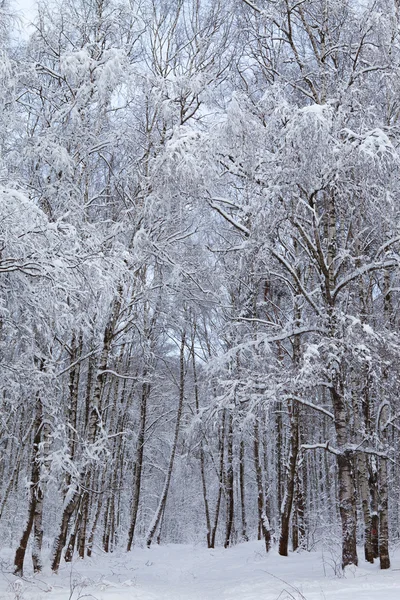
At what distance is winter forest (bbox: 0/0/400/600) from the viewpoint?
6.62 metres

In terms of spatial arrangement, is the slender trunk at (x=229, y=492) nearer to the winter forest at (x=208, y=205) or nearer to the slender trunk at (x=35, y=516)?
the winter forest at (x=208, y=205)

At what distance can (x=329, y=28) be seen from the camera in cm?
909

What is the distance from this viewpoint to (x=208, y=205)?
27.7 feet

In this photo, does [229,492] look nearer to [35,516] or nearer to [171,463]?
[171,463]

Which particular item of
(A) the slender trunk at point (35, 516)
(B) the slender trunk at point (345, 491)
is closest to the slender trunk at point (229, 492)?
(A) the slender trunk at point (35, 516)

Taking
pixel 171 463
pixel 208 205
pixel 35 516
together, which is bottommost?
pixel 35 516

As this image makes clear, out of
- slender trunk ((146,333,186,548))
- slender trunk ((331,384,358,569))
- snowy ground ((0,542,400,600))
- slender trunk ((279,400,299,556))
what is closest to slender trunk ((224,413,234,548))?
slender trunk ((146,333,186,548))

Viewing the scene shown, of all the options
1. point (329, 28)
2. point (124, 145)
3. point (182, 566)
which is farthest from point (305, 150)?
point (182, 566)

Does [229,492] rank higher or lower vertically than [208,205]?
lower

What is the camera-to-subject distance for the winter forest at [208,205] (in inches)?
261

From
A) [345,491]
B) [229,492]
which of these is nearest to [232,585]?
[345,491]

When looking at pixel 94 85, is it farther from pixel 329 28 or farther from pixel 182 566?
pixel 182 566

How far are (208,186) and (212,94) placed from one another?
393cm

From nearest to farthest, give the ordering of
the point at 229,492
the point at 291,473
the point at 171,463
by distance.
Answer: the point at 291,473 < the point at 171,463 < the point at 229,492
